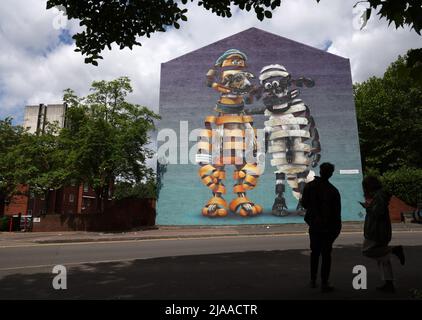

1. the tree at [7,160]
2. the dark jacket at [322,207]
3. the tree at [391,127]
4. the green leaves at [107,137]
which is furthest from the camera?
the tree at [391,127]

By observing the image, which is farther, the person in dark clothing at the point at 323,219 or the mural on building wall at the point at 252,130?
→ the mural on building wall at the point at 252,130

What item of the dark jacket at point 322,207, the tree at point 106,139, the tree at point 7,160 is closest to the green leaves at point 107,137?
the tree at point 106,139

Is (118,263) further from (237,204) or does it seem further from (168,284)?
(237,204)

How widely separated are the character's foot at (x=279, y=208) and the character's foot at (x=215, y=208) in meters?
3.09

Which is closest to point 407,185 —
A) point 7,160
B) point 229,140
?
point 229,140

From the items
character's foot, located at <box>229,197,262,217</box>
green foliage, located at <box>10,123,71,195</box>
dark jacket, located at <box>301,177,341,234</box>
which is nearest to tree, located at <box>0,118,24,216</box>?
green foliage, located at <box>10,123,71,195</box>

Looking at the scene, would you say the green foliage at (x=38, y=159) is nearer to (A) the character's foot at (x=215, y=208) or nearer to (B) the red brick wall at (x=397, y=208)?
(A) the character's foot at (x=215, y=208)

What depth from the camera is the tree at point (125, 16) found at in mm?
6047

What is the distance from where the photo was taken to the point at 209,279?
20.2ft

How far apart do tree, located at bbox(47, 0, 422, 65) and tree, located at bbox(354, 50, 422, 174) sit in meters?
23.7

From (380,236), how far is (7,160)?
26.0 m

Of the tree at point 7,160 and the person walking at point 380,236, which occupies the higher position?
the tree at point 7,160

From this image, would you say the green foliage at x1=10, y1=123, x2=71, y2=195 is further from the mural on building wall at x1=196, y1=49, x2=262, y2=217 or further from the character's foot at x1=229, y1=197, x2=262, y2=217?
the character's foot at x1=229, y1=197, x2=262, y2=217

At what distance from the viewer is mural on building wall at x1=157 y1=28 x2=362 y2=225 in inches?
902
